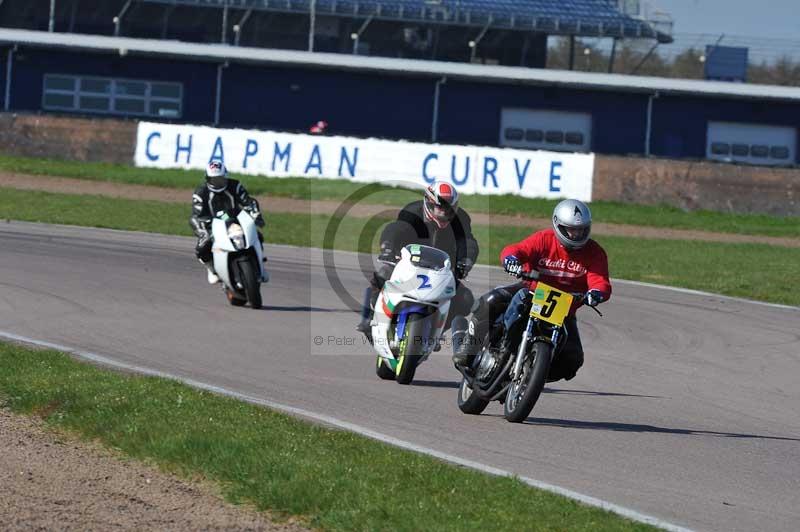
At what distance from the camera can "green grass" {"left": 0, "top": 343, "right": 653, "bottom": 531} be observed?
627cm

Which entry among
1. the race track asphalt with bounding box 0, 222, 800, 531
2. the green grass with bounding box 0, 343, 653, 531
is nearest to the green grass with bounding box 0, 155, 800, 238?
the race track asphalt with bounding box 0, 222, 800, 531

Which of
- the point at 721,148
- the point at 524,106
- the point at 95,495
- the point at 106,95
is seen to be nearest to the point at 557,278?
the point at 95,495

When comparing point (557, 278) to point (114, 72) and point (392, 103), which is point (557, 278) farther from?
point (114, 72)

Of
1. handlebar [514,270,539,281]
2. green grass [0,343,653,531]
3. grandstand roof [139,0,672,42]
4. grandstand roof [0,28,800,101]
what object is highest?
grandstand roof [139,0,672,42]

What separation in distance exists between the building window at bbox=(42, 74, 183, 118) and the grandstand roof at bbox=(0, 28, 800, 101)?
117 cm

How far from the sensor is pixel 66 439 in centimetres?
770

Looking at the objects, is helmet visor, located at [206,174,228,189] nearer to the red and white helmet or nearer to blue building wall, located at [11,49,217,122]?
the red and white helmet

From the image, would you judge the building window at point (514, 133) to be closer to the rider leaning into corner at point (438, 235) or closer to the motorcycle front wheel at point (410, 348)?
the rider leaning into corner at point (438, 235)

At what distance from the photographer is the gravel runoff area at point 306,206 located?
90.9 feet

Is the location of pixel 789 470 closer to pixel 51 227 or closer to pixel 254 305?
pixel 254 305

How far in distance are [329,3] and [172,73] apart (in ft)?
22.3

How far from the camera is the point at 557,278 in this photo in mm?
9141

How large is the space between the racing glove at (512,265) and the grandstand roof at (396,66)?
1357 inches

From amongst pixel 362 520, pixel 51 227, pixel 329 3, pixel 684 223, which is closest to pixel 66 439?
pixel 362 520
